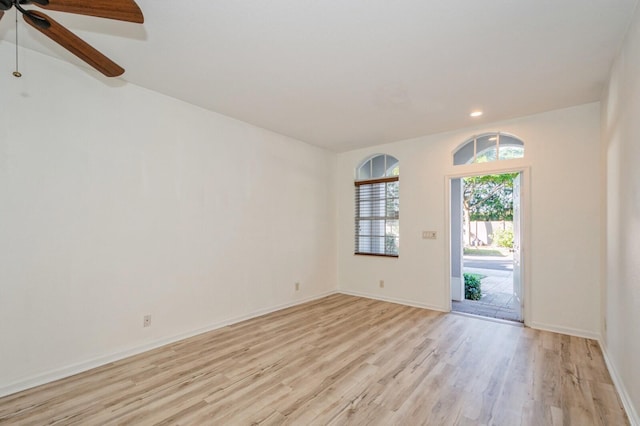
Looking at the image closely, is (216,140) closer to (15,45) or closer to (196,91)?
(196,91)

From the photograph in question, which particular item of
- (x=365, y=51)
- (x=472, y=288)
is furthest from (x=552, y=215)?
(x=365, y=51)

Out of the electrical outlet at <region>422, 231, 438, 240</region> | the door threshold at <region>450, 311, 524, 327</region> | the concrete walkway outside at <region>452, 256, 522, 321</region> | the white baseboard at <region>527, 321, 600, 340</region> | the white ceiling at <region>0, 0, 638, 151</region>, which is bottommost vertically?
the concrete walkway outside at <region>452, 256, 522, 321</region>

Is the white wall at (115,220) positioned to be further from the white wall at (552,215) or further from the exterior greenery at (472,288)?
the exterior greenery at (472,288)

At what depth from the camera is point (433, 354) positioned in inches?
118

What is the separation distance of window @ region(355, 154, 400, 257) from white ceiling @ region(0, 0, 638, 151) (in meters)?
1.69

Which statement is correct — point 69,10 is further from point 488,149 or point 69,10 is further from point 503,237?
point 503,237

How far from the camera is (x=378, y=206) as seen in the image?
5.38 m

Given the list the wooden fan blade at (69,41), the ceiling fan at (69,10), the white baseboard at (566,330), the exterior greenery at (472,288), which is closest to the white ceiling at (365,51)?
the wooden fan blade at (69,41)

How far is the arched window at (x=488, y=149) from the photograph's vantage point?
4109 mm

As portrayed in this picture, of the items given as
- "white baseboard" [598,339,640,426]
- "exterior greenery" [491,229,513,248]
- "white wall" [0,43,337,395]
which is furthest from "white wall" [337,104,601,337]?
"exterior greenery" [491,229,513,248]

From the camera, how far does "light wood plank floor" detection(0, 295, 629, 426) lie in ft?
6.67

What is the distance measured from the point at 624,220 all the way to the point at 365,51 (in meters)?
2.42

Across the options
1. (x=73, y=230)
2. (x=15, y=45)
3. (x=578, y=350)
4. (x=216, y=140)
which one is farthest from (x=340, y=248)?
(x=15, y=45)

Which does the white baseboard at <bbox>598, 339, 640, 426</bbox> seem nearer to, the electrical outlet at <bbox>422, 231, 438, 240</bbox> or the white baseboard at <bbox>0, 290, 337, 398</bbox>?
the electrical outlet at <bbox>422, 231, 438, 240</bbox>
